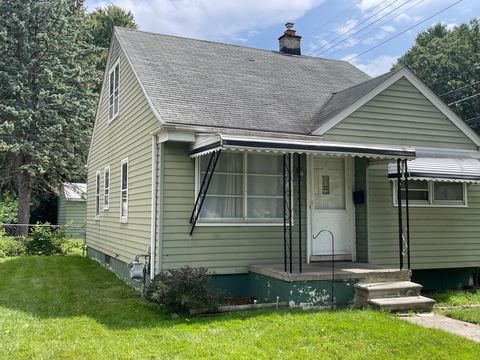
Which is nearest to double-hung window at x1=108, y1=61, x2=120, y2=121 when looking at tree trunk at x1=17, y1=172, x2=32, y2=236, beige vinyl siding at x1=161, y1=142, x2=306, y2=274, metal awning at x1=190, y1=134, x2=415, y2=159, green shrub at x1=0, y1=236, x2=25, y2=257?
beige vinyl siding at x1=161, y1=142, x2=306, y2=274

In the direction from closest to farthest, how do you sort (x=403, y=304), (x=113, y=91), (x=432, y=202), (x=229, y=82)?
(x=403, y=304) < (x=432, y=202) < (x=229, y=82) < (x=113, y=91)

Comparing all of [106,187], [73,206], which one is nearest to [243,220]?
[106,187]

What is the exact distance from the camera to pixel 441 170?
9344 mm

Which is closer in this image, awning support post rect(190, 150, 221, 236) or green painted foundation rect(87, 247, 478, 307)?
A: green painted foundation rect(87, 247, 478, 307)

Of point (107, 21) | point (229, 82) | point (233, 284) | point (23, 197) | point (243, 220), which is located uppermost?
point (107, 21)

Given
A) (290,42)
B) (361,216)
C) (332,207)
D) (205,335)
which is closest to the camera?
(205,335)

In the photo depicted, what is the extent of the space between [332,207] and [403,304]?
2.72 metres

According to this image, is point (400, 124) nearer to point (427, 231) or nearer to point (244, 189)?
point (427, 231)

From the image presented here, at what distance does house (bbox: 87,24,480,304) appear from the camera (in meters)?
8.14

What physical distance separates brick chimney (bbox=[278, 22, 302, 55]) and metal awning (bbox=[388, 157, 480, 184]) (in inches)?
271

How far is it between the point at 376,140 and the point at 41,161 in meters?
17.9

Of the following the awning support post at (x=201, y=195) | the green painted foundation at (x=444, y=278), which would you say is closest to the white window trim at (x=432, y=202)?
the green painted foundation at (x=444, y=278)

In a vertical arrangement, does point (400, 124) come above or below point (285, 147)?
above

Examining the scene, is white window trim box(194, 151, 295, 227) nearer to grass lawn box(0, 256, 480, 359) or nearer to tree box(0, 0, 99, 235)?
grass lawn box(0, 256, 480, 359)
